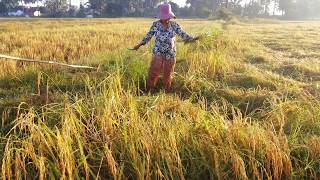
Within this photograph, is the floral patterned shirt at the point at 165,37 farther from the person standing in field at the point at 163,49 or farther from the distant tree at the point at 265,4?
the distant tree at the point at 265,4

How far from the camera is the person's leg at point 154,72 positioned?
6.41 m

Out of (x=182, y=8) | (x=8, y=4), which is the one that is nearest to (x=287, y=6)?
(x=182, y=8)

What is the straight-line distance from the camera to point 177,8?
6756 centimetres

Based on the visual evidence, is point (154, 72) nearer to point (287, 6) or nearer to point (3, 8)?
point (3, 8)

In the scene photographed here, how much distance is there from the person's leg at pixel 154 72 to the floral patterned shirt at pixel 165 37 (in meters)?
0.10

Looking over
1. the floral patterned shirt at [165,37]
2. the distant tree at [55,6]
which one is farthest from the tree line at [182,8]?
the floral patterned shirt at [165,37]

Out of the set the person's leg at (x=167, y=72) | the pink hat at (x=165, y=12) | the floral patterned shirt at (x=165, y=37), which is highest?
the pink hat at (x=165, y=12)

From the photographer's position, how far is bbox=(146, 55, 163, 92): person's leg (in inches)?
253

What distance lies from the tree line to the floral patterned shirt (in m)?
53.2

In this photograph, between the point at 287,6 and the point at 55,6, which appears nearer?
the point at 55,6

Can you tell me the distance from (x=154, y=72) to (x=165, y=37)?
52cm

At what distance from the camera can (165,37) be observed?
6.43 m

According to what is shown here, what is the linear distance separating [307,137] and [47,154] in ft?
7.55

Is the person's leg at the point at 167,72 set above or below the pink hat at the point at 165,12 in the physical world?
below
